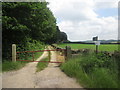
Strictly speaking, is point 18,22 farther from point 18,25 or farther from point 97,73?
point 97,73

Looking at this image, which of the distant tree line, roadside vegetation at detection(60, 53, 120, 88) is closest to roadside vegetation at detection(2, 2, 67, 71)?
the distant tree line

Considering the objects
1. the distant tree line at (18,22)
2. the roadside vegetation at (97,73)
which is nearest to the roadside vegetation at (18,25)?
the distant tree line at (18,22)

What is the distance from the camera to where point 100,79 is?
4.66m

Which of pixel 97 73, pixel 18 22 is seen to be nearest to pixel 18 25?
pixel 18 22

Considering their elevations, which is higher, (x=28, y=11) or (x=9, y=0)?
(x=9, y=0)

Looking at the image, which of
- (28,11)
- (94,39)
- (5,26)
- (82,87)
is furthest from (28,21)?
(82,87)

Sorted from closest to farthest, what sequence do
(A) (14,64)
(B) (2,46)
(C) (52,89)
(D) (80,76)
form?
(C) (52,89), (D) (80,76), (A) (14,64), (B) (2,46)

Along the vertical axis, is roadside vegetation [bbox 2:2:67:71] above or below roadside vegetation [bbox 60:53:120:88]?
above

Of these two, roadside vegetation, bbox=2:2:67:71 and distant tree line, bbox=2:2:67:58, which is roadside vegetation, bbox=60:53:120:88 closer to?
roadside vegetation, bbox=2:2:67:71

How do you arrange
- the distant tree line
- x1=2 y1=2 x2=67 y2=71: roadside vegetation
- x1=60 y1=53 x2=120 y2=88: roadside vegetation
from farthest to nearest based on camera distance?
the distant tree line, x1=2 y1=2 x2=67 y2=71: roadside vegetation, x1=60 y1=53 x2=120 y2=88: roadside vegetation

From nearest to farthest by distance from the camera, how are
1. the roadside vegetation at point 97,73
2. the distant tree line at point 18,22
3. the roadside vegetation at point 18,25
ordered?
the roadside vegetation at point 97,73
the roadside vegetation at point 18,25
the distant tree line at point 18,22

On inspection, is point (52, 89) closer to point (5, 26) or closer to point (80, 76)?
point (80, 76)

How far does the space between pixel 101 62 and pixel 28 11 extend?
644 centimetres

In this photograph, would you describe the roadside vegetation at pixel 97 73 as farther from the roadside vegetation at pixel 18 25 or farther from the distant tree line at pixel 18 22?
the distant tree line at pixel 18 22
